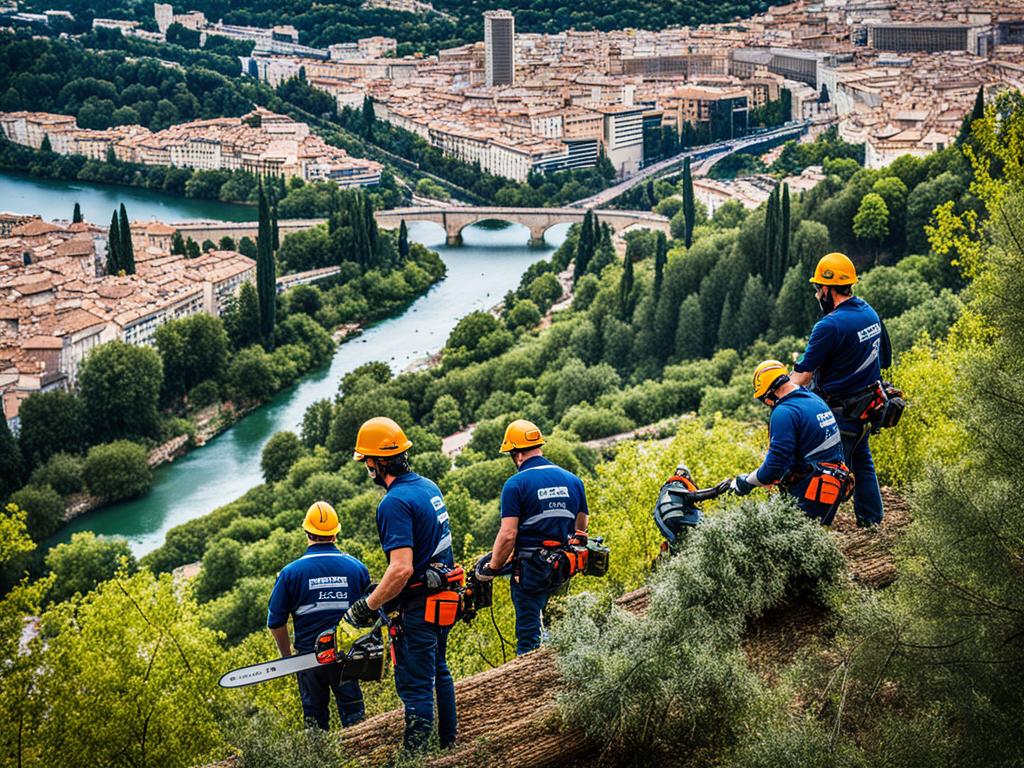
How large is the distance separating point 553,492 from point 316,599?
88cm

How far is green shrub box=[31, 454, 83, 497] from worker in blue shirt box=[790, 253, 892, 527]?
20805 mm

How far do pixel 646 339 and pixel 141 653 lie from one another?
1868 cm

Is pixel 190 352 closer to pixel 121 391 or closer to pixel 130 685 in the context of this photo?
pixel 121 391

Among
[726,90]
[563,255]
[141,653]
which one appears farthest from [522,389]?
[726,90]

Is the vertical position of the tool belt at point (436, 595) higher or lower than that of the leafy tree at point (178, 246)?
higher

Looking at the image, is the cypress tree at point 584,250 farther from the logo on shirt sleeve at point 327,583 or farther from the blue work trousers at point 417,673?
the blue work trousers at point 417,673

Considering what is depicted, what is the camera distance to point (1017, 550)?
3.73 metres

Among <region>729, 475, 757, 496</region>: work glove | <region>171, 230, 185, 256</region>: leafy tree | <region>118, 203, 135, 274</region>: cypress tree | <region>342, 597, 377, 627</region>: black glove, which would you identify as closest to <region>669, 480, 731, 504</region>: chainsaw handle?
<region>729, 475, 757, 496</region>: work glove

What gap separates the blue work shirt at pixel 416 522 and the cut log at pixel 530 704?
22.1 inches

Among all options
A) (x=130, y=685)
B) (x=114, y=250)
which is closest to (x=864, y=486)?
(x=130, y=685)

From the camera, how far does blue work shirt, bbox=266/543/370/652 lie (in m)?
4.66

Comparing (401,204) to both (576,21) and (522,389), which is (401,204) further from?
(576,21)

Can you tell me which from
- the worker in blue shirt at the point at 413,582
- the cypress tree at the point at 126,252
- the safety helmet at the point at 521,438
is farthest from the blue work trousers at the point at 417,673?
the cypress tree at the point at 126,252

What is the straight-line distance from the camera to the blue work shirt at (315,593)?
466cm
